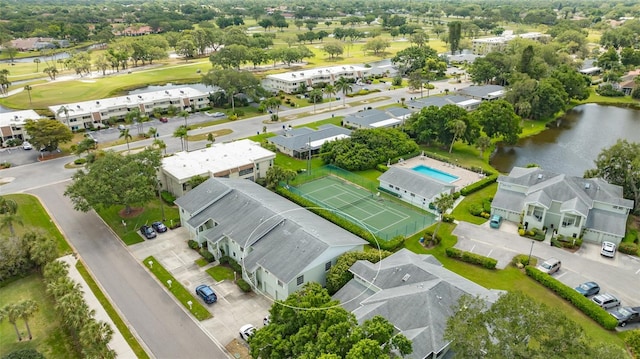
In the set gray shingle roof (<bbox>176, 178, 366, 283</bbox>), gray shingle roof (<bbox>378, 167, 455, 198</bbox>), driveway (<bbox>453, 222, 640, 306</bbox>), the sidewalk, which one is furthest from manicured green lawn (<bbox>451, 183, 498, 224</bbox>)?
the sidewalk

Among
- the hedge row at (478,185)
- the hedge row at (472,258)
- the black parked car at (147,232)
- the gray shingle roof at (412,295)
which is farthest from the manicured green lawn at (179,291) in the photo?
the hedge row at (478,185)

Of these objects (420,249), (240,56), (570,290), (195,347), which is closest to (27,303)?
(195,347)

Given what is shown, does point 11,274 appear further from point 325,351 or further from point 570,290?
point 570,290

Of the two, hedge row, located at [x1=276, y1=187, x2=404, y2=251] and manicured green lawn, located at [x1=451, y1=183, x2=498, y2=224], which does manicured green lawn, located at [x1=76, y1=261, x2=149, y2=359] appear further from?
manicured green lawn, located at [x1=451, y1=183, x2=498, y2=224]

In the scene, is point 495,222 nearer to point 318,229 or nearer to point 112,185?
point 318,229

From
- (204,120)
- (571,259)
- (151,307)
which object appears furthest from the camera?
(204,120)

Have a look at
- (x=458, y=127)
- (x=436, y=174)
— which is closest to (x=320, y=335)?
(x=436, y=174)

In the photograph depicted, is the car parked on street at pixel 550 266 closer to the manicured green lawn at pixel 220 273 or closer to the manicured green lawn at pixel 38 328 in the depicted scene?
the manicured green lawn at pixel 220 273
